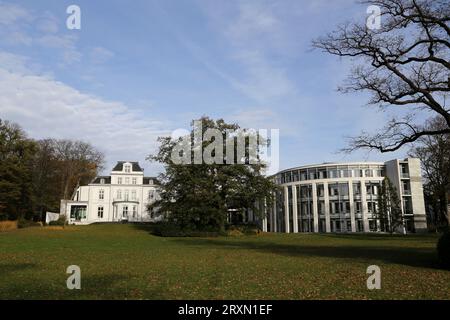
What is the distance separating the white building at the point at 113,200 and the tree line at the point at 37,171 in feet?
13.6

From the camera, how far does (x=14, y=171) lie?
65375 mm

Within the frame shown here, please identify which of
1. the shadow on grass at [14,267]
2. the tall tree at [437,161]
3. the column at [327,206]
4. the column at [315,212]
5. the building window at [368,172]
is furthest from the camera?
the building window at [368,172]

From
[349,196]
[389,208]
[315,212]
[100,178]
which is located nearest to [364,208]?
[349,196]

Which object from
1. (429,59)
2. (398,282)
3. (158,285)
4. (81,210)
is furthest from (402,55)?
(81,210)

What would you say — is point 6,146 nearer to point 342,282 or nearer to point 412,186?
point 342,282

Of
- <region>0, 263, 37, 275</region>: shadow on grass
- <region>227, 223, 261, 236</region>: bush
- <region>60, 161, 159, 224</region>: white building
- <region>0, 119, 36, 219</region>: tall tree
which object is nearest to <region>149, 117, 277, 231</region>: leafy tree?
<region>227, 223, 261, 236</region>: bush

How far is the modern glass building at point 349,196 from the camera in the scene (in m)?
83.6

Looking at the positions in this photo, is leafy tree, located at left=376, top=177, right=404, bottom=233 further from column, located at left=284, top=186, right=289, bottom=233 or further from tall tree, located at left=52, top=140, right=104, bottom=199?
tall tree, located at left=52, top=140, right=104, bottom=199

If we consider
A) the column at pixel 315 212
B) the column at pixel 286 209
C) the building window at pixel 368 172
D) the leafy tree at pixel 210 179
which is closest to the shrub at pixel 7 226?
the leafy tree at pixel 210 179

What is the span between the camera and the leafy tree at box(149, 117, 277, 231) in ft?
157

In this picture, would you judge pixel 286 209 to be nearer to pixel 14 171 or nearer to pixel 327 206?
pixel 327 206

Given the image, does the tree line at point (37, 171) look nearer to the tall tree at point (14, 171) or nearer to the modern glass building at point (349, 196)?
the tall tree at point (14, 171)

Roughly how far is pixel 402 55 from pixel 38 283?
1896 centimetres
